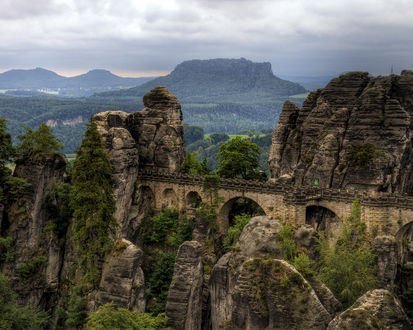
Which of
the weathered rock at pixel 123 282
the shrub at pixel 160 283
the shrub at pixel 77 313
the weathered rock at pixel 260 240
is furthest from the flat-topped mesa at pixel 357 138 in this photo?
the shrub at pixel 77 313

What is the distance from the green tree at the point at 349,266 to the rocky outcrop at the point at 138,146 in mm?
22163

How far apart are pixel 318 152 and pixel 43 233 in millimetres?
31643

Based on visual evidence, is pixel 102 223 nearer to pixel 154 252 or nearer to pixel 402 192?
pixel 154 252

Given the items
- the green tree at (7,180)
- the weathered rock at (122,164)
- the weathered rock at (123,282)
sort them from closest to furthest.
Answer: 1. the weathered rock at (123,282)
2. the green tree at (7,180)
3. the weathered rock at (122,164)

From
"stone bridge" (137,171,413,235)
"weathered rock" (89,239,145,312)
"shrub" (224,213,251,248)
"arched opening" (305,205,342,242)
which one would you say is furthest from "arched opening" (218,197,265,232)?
"weathered rock" (89,239,145,312)

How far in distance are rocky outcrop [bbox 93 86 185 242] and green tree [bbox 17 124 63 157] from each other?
5724 millimetres

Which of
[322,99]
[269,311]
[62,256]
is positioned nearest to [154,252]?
[62,256]

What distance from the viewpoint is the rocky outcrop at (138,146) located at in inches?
2014

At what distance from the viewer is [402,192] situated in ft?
169

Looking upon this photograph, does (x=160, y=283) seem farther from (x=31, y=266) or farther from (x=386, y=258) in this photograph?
(x=386, y=258)

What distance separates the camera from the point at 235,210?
54.1 meters

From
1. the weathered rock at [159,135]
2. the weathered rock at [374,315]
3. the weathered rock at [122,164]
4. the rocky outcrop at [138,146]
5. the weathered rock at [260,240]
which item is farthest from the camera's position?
the weathered rock at [159,135]

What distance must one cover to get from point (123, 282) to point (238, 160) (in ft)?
82.7

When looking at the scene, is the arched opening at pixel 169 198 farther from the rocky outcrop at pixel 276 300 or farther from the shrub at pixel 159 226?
the rocky outcrop at pixel 276 300
